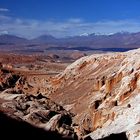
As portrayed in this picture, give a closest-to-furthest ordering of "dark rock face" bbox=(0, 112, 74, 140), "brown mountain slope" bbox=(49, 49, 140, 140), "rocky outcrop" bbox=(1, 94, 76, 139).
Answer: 1. "dark rock face" bbox=(0, 112, 74, 140)
2. "brown mountain slope" bbox=(49, 49, 140, 140)
3. "rocky outcrop" bbox=(1, 94, 76, 139)

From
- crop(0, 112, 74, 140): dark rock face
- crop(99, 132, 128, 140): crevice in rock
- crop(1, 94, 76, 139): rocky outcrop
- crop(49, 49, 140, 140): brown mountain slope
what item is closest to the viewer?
crop(99, 132, 128, 140): crevice in rock

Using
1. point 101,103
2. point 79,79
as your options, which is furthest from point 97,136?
point 79,79

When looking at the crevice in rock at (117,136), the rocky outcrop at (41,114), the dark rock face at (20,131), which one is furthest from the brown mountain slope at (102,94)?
the dark rock face at (20,131)

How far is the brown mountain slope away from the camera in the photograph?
162 ft

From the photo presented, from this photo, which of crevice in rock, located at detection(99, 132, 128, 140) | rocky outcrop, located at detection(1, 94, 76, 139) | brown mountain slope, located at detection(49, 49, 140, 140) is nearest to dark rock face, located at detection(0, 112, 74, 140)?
rocky outcrop, located at detection(1, 94, 76, 139)

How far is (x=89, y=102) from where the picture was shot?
70.8 m

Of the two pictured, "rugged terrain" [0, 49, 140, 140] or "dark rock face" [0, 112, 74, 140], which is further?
"rugged terrain" [0, 49, 140, 140]

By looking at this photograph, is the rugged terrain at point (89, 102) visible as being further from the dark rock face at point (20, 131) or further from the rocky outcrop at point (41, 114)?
the dark rock face at point (20, 131)

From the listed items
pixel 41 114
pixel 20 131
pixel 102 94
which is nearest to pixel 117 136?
pixel 20 131

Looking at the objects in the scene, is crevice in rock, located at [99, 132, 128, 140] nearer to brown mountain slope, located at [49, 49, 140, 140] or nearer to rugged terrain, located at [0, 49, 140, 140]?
rugged terrain, located at [0, 49, 140, 140]

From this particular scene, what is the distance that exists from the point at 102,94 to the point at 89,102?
3.02m

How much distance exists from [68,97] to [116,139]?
36.1m

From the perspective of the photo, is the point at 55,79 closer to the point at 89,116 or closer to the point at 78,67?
the point at 78,67

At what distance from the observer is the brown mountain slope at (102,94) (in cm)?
4934
